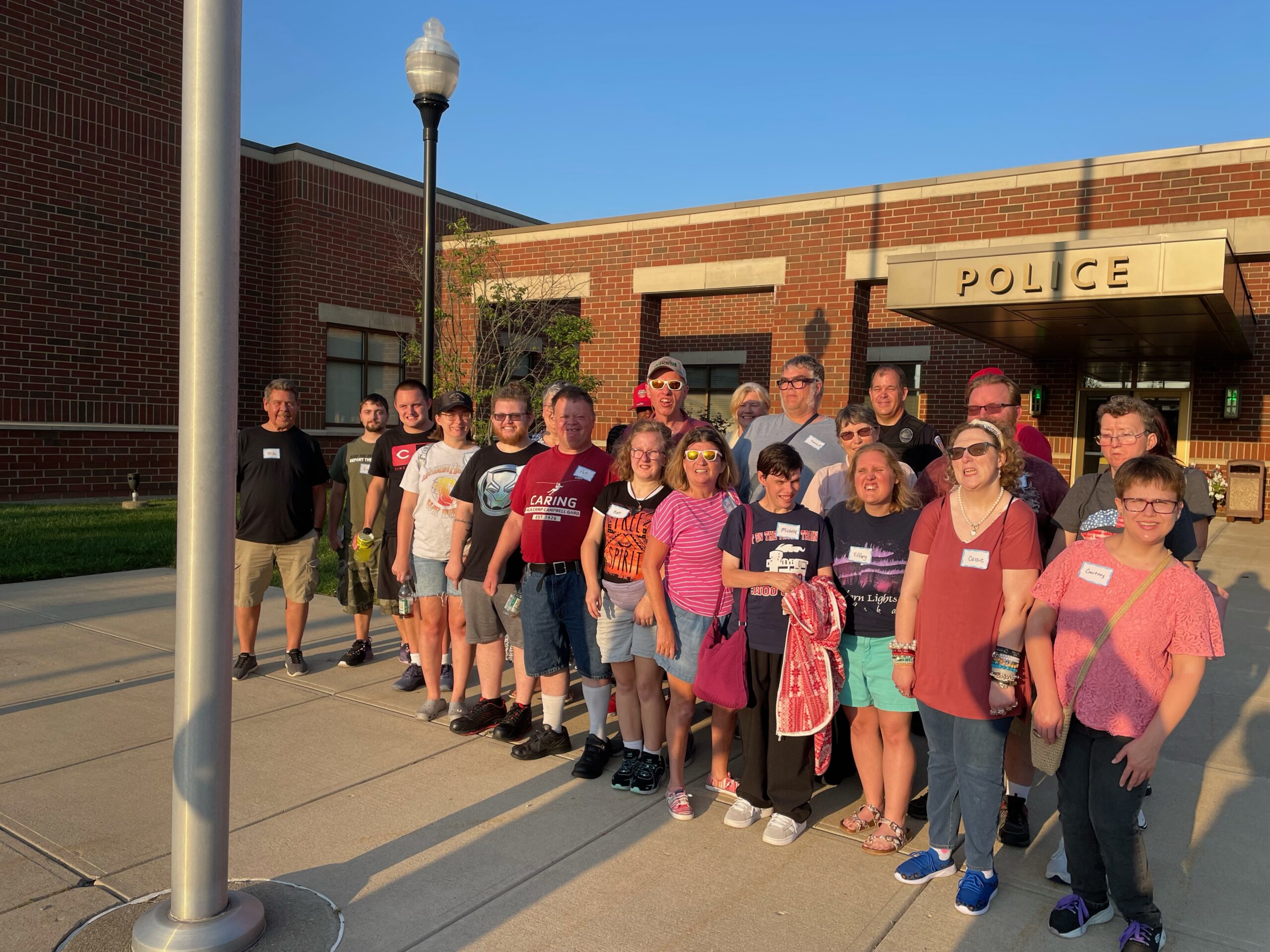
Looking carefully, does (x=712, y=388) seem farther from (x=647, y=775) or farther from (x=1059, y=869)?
(x=1059, y=869)

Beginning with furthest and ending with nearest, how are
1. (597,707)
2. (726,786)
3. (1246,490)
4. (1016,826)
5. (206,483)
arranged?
(1246,490) → (597,707) → (726,786) → (1016,826) → (206,483)

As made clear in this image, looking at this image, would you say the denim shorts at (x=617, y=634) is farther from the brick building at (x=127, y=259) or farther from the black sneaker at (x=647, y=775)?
the brick building at (x=127, y=259)

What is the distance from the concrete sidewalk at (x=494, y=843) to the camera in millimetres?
3170

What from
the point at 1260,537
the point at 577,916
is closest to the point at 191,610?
the point at 577,916

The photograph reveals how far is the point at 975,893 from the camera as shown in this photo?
10.9ft

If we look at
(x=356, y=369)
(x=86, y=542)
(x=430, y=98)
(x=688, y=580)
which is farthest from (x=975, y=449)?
(x=356, y=369)

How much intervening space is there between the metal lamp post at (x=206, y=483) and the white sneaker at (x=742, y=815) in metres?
1.99

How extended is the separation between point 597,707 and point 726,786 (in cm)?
76

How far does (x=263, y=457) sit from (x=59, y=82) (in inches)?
450

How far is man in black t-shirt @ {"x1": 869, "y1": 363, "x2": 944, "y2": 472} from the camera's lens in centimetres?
492

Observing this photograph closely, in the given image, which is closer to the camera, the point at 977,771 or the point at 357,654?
the point at 977,771

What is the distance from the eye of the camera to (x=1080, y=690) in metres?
3.11

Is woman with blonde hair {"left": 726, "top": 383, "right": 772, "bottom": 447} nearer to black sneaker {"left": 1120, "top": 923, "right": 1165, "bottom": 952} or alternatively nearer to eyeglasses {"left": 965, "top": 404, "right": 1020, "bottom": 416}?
eyeglasses {"left": 965, "top": 404, "right": 1020, "bottom": 416}

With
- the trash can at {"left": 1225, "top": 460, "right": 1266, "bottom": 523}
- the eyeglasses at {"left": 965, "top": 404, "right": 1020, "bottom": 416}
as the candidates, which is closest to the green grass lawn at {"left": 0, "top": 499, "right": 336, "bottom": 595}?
the eyeglasses at {"left": 965, "top": 404, "right": 1020, "bottom": 416}
